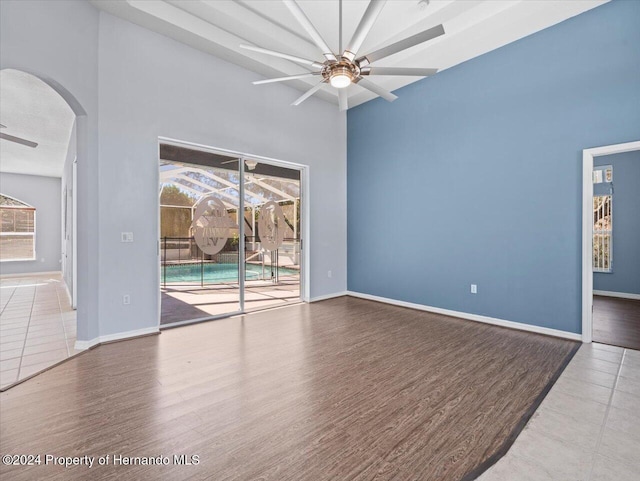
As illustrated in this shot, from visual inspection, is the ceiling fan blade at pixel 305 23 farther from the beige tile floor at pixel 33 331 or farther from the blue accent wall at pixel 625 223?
the blue accent wall at pixel 625 223

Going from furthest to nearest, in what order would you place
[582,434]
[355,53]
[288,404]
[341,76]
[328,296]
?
[328,296], [341,76], [355,53], [288,404], [582,434]

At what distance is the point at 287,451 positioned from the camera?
5.95ft

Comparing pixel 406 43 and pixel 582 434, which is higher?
pixel 406 43

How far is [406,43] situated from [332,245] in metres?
3.99

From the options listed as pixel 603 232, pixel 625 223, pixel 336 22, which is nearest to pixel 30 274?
pixel 336 22

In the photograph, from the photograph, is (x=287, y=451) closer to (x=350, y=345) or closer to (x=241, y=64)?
(x=350, y=345)

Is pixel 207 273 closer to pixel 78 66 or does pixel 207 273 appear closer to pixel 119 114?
pixel 119 114

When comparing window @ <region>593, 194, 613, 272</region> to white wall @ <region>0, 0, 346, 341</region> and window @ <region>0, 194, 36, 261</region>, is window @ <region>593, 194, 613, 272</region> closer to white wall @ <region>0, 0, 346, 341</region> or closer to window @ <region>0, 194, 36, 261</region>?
white wall @ <region>0, 0, 346, 341</region>

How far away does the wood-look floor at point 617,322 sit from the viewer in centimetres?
365

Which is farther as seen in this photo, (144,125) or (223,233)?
(223,233)

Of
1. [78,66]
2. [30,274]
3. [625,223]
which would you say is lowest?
[30,274]

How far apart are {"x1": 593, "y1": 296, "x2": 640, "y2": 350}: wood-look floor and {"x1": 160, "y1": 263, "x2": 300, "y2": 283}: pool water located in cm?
470

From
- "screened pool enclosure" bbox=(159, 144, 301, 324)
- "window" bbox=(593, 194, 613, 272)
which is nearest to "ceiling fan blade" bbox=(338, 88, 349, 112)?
"screened pool enclosure" bbox=(159, 144, 301, 324)

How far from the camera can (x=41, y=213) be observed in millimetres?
9852
